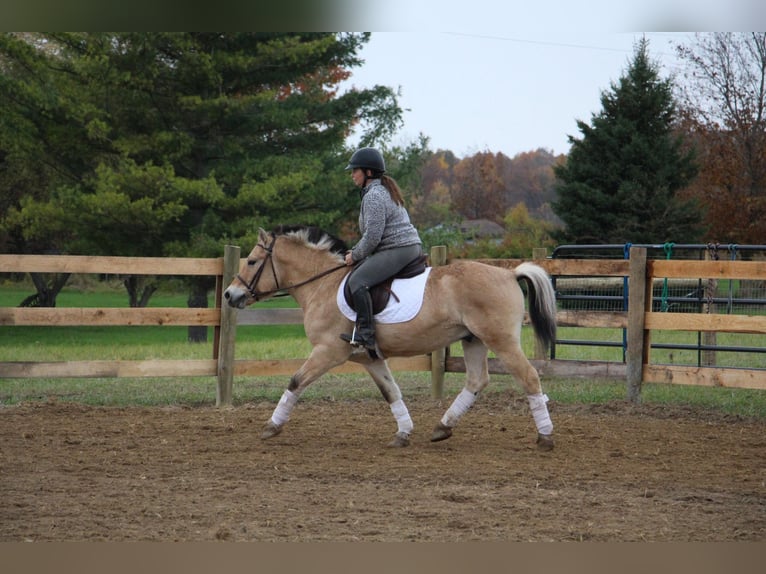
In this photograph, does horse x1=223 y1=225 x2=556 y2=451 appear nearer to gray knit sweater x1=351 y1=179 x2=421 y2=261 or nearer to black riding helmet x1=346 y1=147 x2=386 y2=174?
gray knit sweater x1=351 y1=179 x2=421 y2=261

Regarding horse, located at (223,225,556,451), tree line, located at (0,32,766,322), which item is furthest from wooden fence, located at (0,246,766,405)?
Answer: tree line, located at (0,32,766,322)

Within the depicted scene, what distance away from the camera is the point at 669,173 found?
88.3 feet

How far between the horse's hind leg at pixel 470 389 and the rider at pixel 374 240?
0.94m

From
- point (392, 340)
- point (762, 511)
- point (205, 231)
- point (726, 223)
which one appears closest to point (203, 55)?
point (205, 231)

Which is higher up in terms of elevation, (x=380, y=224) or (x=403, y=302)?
(x=380, y=224)

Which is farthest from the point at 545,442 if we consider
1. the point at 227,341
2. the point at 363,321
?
the point at 227,341

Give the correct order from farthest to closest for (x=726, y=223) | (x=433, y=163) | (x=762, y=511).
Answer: (x=433, y=163) < (x=726, y=223) < (x=762, y=511)

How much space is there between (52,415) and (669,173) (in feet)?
74.1

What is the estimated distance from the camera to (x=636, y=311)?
945 cm

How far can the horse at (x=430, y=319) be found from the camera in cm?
700

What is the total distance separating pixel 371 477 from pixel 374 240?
6.65 ft

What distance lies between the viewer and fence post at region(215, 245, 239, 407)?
943 cm

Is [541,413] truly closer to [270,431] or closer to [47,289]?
[270,431]

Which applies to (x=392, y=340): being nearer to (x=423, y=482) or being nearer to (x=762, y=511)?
(x=423, y=482)
